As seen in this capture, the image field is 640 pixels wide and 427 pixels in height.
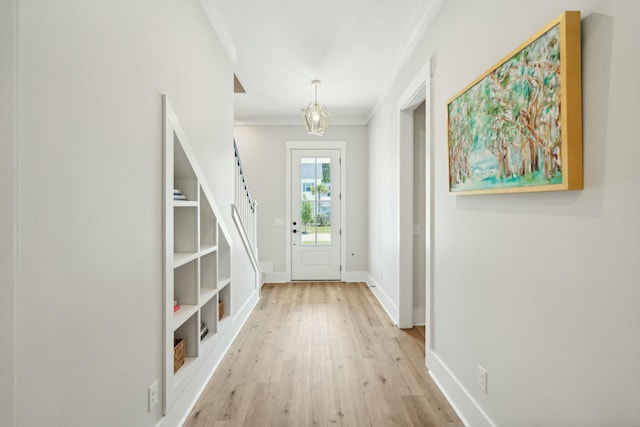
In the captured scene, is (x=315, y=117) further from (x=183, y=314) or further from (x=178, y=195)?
(x=183, y=314)

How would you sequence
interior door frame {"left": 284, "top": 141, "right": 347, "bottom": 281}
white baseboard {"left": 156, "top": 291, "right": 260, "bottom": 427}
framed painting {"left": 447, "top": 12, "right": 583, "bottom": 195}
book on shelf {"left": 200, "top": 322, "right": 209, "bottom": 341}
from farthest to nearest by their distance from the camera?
1. interior door frame {"left": 284, "top": 141, "right": 347, "bottom": 281}
2. book on shelf {"left": 200, "top": 322, "right": 209, "bottom": 341}
3. white baseboard {"left": 156, "top": 291, "right": 260, "bottom": 427}
4. framed painting {"left": 447, "top": 12, "right": 583, "bottom": 195}

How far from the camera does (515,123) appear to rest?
4.58ft

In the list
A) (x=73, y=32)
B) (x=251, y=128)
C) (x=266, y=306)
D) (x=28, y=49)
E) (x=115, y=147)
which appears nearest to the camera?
(x=28, y=49)

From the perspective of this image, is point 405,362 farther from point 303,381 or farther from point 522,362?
point 522,362

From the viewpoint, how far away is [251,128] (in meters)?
5.66

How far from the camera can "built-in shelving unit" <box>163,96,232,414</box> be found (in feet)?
5.85

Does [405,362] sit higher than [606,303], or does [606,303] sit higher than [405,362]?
[606,303]

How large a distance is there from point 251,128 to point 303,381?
14.0 feet

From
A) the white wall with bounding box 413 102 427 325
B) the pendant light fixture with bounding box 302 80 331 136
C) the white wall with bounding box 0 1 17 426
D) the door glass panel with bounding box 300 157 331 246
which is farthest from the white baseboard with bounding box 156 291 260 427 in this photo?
the door glass panel with bounding box 300 157 331 246

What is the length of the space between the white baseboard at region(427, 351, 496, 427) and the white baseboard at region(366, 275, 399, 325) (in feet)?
3.58

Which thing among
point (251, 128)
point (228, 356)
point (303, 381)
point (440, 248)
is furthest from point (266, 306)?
point (251, 128)

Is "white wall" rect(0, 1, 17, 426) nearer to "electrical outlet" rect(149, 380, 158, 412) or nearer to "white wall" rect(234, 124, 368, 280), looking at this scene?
"electrical outlet" rect(149, 380, 158, 412)

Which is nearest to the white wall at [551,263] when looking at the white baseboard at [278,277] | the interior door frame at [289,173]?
the interior door frame at [289,173]

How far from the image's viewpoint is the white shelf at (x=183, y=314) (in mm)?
1911
